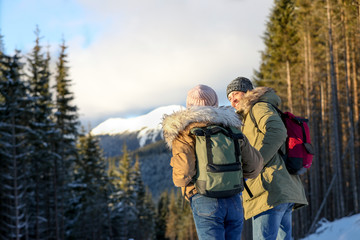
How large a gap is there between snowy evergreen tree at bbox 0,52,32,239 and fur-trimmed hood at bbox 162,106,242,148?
2079 centimetres

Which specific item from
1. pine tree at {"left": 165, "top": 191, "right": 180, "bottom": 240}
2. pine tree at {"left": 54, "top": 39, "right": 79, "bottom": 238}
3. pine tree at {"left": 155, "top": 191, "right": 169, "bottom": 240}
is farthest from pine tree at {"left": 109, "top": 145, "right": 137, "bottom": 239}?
pine tree at {"left": 165, "top": 191, "right": 180, "bottom": 240}

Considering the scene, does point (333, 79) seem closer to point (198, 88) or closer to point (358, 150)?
point (358, 150)

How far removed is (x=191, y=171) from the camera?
8.86 feet

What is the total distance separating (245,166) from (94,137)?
31.5 meters

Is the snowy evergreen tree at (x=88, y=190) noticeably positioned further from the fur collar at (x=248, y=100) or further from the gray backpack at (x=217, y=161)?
the gray backpack at (x=217, y=161)

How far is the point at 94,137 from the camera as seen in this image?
33.0 metres

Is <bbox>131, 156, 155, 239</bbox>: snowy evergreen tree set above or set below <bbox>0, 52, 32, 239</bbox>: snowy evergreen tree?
below

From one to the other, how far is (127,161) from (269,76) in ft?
69.8

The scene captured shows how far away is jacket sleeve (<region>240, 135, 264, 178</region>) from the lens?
2885 millimetres

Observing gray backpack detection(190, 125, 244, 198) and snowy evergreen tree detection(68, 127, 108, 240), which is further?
snowy evergreen tree detection(68, 127, 108, 240)

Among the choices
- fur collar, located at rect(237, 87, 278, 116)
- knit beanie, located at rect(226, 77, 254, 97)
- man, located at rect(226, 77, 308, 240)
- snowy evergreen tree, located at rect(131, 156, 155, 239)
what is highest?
knit beanie, located at rect(226, 77, 254, 97)

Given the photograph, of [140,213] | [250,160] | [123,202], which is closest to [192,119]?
[250,160]

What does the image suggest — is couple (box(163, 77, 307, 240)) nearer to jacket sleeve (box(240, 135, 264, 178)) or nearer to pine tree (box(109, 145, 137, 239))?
jacket sleeve (box(240, 135, 264, 178))

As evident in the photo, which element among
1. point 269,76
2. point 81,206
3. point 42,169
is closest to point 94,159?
point 81,206
